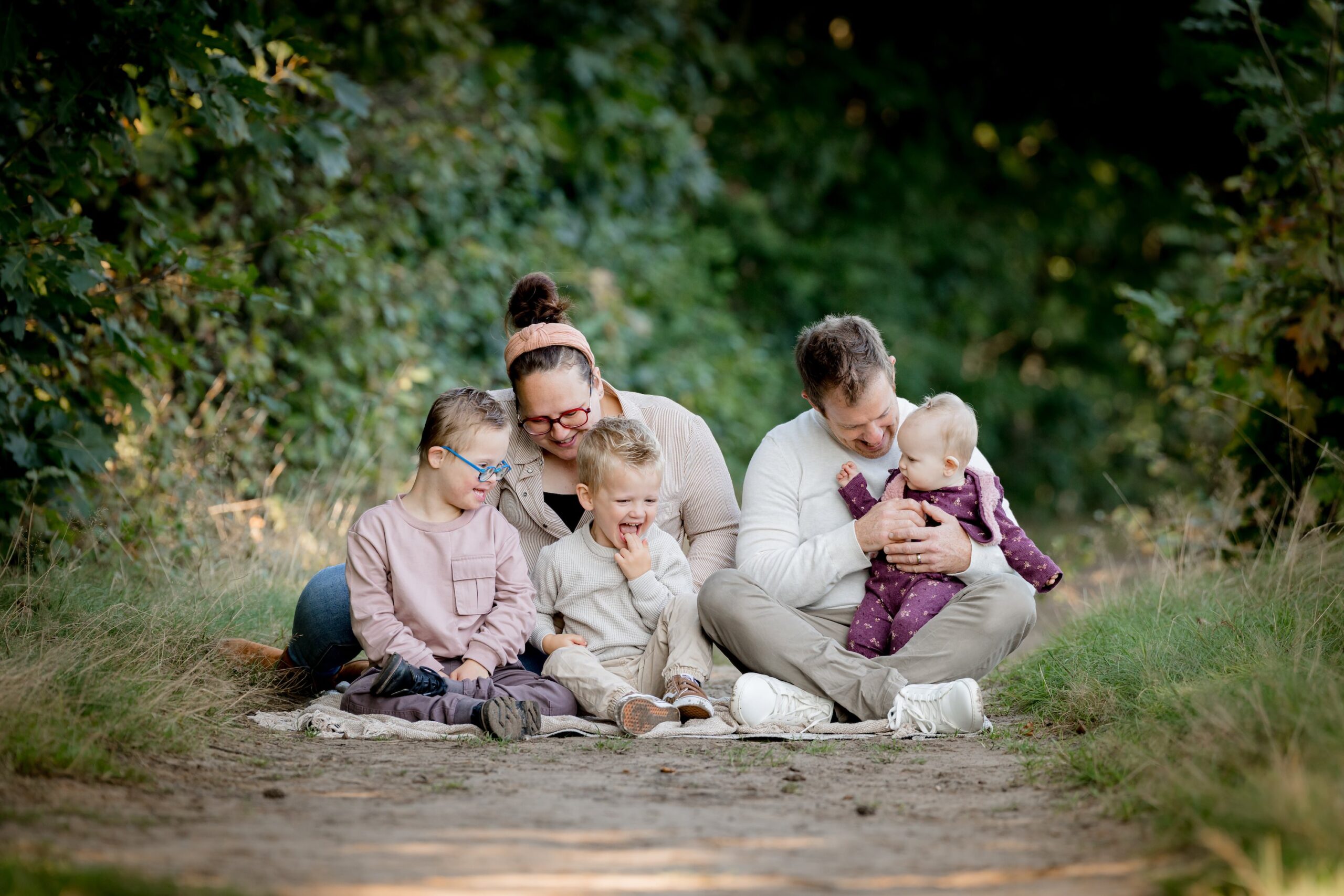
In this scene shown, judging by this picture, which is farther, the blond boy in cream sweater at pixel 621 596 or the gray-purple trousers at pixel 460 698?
the blond boy in cream sweater at pixel 621 596

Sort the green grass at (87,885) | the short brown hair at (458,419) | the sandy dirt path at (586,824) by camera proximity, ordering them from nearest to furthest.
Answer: the green grass at (87,885) < the sandy dirt path at (586,824) < the short brown hair at (458,419)

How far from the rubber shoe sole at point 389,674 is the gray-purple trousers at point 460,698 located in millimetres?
40

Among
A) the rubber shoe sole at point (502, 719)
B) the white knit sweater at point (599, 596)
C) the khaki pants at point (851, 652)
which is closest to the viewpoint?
the rubber shoe sole at point (502, 719)

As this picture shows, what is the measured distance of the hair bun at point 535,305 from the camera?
4016 millimetres

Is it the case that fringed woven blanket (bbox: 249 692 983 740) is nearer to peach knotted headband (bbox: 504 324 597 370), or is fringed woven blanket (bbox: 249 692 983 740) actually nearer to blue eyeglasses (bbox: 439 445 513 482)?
blue eyeglasses (bbox: 439 445 513 482)

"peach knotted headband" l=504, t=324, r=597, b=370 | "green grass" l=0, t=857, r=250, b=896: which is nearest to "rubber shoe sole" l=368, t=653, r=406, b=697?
"peach knotted headband" l=504, t=324, r=597, b=370

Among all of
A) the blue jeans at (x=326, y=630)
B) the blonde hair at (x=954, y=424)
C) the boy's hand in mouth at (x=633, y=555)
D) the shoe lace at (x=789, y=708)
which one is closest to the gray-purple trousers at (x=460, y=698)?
the blue jeans at (x=326, y=630)

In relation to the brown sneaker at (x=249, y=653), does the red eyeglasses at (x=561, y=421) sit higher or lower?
higher

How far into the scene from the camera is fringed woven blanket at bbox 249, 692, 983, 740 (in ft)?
10.9

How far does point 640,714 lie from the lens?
11.2 ft

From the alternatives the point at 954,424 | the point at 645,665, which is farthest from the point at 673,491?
the point at 954,424

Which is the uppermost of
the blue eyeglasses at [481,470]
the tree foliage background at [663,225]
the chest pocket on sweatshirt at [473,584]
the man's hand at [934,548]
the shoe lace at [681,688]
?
the tree foliage background at [663,225]

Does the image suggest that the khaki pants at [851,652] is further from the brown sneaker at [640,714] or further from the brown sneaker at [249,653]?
the brown sneaker at [249,653]

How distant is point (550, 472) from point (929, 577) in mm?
1210
